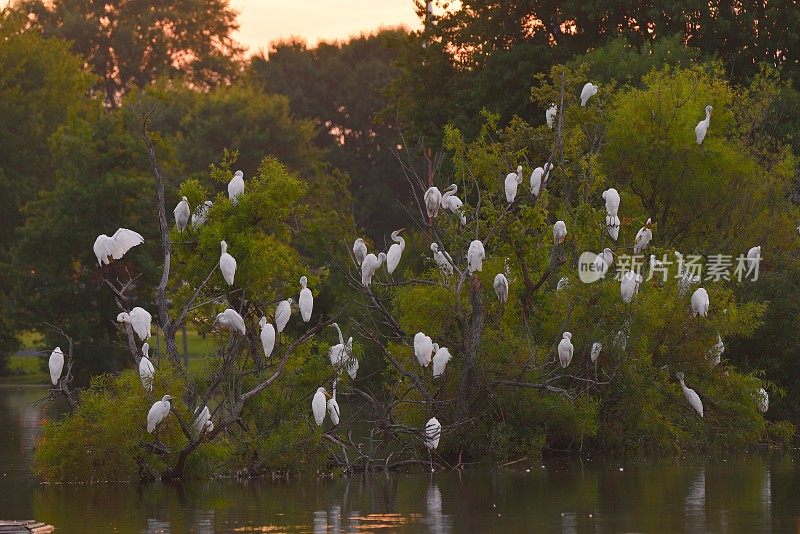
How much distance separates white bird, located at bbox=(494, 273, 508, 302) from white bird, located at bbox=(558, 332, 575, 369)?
0.85m

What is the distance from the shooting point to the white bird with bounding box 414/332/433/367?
740 inches

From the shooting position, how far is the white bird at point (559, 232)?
19875 mm

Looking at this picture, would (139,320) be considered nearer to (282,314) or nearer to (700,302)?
(282,314)

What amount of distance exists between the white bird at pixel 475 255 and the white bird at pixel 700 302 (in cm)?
328

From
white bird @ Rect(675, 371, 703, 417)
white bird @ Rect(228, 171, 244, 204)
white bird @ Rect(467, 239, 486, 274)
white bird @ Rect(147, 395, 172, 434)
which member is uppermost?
white bird @ Rect(228, 171, 244, 204)

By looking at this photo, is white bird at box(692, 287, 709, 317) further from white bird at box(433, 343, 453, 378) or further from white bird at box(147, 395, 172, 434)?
white bird at box(147, 395, 172, 434)

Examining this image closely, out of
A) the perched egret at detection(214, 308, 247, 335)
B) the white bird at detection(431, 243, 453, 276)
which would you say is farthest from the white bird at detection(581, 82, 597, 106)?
the perched egret at detection(214, 308, 247, 335)

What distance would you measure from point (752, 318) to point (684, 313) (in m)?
1.27

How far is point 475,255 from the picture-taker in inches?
742

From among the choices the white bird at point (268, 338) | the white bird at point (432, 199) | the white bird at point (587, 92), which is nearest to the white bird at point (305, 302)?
the white bird at point (268, 338)

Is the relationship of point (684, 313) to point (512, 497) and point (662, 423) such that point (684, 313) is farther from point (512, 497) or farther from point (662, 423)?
point (512, 497)

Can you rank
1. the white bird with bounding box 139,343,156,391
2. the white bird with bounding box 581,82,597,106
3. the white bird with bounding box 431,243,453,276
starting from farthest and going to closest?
the white bird with bounding box 581,82,597,106
the white bird with bounding box 431,243,453,276
the white bird with bounding box 139,343,156,391

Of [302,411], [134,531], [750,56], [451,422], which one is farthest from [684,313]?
[750,56]

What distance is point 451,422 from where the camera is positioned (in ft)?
64.1
